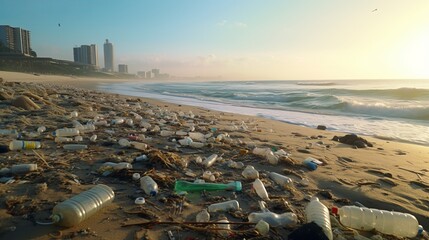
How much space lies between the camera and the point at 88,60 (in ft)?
330

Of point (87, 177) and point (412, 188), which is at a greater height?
point (87, 177)

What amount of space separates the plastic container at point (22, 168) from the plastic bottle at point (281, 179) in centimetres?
240

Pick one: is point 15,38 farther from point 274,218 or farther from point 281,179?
point 274,218

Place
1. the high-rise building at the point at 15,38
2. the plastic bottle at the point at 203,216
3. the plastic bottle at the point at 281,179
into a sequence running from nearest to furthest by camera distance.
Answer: the plastic bottle at the point at 203,216 → the plastic bottle at the point at 281,179 → the high-rise building at the point at 15,38

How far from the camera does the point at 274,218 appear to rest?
77.1 inches

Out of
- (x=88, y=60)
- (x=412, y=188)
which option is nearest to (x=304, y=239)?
(x=412, y=188)

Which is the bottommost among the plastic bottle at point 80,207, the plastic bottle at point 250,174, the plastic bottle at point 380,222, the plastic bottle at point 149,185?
the plastic bottle at point 380,222

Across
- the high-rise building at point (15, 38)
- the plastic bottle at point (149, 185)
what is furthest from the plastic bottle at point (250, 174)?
the high-rise building at point (15, 38)

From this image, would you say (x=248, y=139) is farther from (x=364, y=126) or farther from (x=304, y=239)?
(x=364, y=126)

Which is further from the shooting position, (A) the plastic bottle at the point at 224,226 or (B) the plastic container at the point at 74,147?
(B) the plastic container at the point at 74,147

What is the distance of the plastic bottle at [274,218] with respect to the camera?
1.92 meters

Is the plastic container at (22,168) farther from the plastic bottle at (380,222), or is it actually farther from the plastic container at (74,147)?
the plastic bottle at (380,222)

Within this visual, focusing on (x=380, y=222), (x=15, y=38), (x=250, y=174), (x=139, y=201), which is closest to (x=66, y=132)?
(x=139, y=201)

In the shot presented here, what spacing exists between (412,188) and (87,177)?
11.5ft
